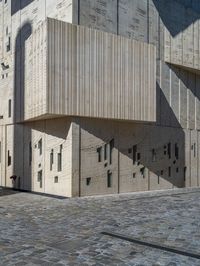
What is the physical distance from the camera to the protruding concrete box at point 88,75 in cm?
1430

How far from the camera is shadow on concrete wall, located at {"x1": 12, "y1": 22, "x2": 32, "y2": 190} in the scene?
17.9 meters

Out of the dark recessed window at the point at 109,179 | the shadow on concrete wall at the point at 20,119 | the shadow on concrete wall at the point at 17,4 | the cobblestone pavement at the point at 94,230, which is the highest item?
the shadow on concrete wall at the point at 17,4

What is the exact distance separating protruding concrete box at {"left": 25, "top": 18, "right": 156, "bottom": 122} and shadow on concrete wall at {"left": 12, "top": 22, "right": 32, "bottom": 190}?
1.16m

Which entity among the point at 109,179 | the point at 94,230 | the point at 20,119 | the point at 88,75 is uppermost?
the point at 88,75

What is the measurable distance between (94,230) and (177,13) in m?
15.4

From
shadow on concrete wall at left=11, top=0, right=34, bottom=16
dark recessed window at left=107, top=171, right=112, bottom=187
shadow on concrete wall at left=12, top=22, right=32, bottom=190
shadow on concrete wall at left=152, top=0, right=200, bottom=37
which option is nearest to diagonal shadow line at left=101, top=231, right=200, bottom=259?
dark recessed window at left=107, top=171, right=112, bottom=187

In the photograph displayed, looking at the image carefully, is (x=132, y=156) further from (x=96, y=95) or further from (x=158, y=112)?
(x=96, y=95)

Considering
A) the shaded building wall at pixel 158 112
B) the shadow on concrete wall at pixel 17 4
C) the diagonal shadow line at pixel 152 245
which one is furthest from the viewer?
the shadow on concrete wall at pixel 17 4

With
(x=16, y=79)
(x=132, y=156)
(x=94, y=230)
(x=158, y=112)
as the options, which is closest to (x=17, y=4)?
(x=16, y=79)

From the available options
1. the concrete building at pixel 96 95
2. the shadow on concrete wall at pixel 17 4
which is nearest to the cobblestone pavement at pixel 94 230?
the concrete building at pixel 96 95

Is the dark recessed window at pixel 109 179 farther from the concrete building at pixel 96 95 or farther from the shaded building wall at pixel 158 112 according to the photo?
the shaded building wall at pixel 158 112

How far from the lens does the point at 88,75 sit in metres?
15.3

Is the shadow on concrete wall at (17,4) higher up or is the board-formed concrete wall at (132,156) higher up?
the shadow on concrete wall at (17,4)

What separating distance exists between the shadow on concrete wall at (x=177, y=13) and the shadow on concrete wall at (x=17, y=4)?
626 cm
